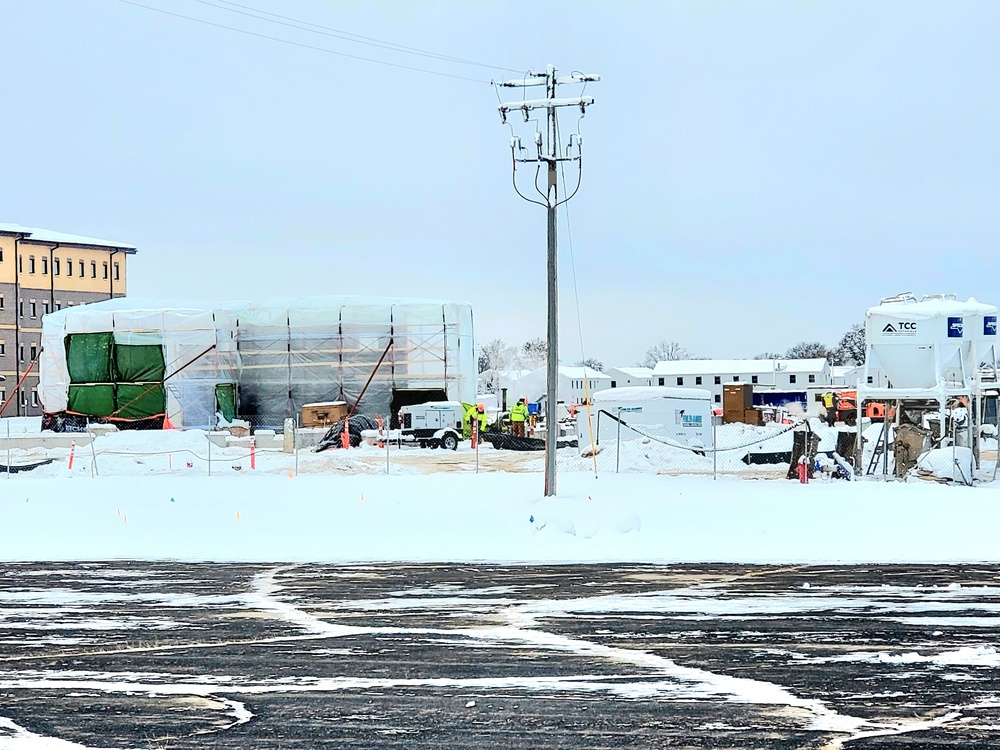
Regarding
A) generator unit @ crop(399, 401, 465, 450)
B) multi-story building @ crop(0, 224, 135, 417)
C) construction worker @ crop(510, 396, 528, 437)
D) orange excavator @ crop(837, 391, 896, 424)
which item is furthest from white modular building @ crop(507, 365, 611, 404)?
generator unit @ crop(399, 401, 465, 450)

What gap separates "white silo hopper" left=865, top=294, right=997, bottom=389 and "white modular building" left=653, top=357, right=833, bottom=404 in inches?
3910

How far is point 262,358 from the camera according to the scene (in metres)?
57.5

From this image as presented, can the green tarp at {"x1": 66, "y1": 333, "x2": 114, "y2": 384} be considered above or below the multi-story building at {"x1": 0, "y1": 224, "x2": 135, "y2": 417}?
below

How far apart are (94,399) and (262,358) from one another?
7.78m

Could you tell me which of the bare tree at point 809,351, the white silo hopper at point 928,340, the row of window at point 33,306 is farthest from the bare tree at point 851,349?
the white silo hopper at point 928,340

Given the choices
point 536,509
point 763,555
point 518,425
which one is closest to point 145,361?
point 518,425

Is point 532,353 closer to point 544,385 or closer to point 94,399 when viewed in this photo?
point 544,385

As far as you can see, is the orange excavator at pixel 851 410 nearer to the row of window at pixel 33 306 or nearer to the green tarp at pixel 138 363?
the green tarp at pixel 138 363

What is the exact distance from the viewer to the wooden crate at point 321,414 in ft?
168

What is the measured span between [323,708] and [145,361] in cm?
5194

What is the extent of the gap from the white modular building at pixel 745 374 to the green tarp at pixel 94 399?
8124 cm

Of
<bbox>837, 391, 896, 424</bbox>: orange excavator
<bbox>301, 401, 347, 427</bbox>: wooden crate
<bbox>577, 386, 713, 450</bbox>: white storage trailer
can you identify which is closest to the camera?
<bbox>577, 386, 713, 450</bbox>: white storage trailer

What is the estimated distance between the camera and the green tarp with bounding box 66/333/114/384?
188 feet

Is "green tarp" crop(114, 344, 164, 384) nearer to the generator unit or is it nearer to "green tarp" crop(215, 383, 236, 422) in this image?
"green tarp" crop(215, 383, 236, 422)
